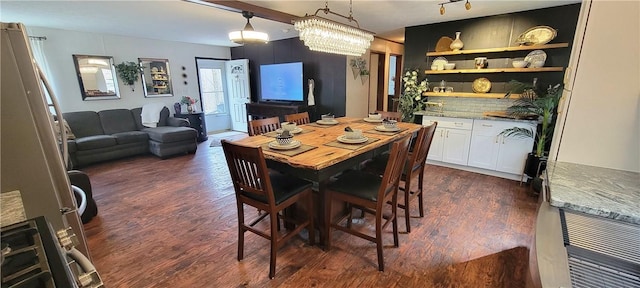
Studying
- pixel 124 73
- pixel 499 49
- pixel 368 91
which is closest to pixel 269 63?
pixel 368 91

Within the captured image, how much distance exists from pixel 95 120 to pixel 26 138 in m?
4.64

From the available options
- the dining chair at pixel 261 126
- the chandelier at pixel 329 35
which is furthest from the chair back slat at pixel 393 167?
the dining chair at pixel 261 126

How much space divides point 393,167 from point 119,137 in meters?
4.77

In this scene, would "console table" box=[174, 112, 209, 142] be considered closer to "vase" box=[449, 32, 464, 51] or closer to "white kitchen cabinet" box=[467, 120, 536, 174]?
"vase" box=[449, 32, 464, 51]

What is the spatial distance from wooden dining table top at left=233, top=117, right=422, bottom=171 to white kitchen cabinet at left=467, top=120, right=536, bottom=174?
1.37 metres

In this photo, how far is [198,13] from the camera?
3.63 meters

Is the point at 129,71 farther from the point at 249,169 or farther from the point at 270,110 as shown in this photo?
the point at 249,169

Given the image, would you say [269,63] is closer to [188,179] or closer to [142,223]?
[188,179]

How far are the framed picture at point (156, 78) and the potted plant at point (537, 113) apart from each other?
6446 millimetres

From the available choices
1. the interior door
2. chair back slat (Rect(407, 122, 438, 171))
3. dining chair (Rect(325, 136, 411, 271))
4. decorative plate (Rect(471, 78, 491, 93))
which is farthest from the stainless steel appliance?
the interior door

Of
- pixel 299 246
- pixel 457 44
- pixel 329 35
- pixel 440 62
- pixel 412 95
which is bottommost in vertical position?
pixel 299 246

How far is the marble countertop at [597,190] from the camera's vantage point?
Answer: 91 cm

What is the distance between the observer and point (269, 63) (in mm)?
6230

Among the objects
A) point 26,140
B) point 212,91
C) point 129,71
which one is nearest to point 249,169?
point 26,140
